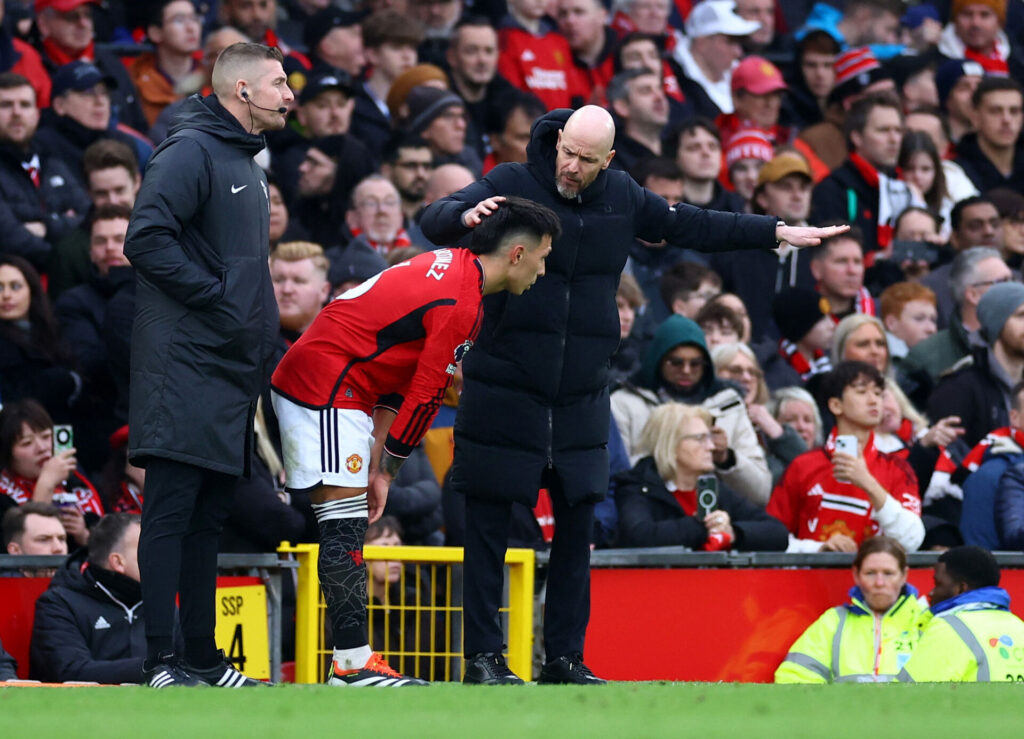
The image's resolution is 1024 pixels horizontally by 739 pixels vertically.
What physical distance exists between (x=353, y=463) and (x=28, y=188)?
16.5 ft

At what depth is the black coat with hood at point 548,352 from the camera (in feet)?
24.7

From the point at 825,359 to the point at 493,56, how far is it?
13.2 feet

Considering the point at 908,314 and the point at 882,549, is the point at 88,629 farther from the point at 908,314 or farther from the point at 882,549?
the point at 908,314

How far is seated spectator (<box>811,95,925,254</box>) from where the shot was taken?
1475 centimetres

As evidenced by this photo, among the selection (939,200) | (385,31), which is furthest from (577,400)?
(939,200)

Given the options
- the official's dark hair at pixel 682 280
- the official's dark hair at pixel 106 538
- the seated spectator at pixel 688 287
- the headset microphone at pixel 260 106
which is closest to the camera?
the headset microphone at pixel 260 106

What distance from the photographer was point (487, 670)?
291 inches

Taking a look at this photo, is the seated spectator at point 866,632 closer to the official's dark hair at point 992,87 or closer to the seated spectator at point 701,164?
the seated spectator at point 701,164

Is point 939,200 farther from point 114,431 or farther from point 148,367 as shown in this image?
point 148,367

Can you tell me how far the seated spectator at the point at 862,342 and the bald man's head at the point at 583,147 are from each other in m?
4.54

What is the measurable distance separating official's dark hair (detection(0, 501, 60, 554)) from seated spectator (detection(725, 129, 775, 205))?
7.08 metres

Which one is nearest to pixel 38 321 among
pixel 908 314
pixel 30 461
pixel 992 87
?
pixel 30 461

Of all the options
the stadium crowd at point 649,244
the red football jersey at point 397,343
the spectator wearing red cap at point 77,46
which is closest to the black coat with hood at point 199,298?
the red football jersey at point 397,343

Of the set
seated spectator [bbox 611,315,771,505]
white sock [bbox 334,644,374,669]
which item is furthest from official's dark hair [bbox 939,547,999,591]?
white sock [bbox 334,644,374,669]
